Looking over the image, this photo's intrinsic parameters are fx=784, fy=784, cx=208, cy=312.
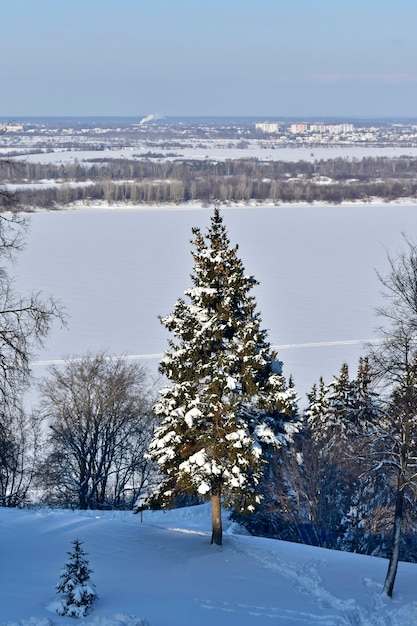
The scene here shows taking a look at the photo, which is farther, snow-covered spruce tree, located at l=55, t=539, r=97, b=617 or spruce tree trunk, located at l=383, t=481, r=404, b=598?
spruce tree trunk, located at l=383, t=481, r=404, b=598

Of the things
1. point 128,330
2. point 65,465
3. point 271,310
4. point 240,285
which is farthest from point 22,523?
point 271,310

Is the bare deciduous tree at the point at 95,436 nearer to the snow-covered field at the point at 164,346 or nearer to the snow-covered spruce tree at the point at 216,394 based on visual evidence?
the snow-covered field at the point at 164,346

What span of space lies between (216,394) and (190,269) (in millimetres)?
47898

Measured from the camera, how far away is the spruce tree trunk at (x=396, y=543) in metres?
12.7

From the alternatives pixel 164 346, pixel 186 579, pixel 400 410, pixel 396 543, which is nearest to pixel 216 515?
pixel 186 579

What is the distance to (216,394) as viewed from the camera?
1438 cm

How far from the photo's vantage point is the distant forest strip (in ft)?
388

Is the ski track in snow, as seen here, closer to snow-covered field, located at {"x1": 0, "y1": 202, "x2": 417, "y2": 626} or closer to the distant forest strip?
snow-covered field, located at {"x1": 0, "y1": 202, "x2": 417, "y2": 626}

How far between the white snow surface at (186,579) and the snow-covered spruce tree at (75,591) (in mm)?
134

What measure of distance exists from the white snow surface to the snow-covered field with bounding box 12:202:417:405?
28.2ft

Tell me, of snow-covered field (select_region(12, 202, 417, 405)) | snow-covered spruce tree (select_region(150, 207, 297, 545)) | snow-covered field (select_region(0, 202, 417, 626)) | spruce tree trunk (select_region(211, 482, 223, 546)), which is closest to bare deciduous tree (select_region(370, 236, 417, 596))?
snow-covered field (select_region(0, 202, 417, 626))

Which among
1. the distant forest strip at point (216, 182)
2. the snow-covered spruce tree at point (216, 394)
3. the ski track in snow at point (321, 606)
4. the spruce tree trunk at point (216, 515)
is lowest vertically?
the ski track in snow at point (321, 606)

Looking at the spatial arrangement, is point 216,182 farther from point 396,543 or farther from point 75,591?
point 75,591

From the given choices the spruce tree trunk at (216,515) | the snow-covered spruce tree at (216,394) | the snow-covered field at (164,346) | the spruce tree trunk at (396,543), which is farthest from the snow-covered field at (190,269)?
the spruce tree trunk at (396,543)
